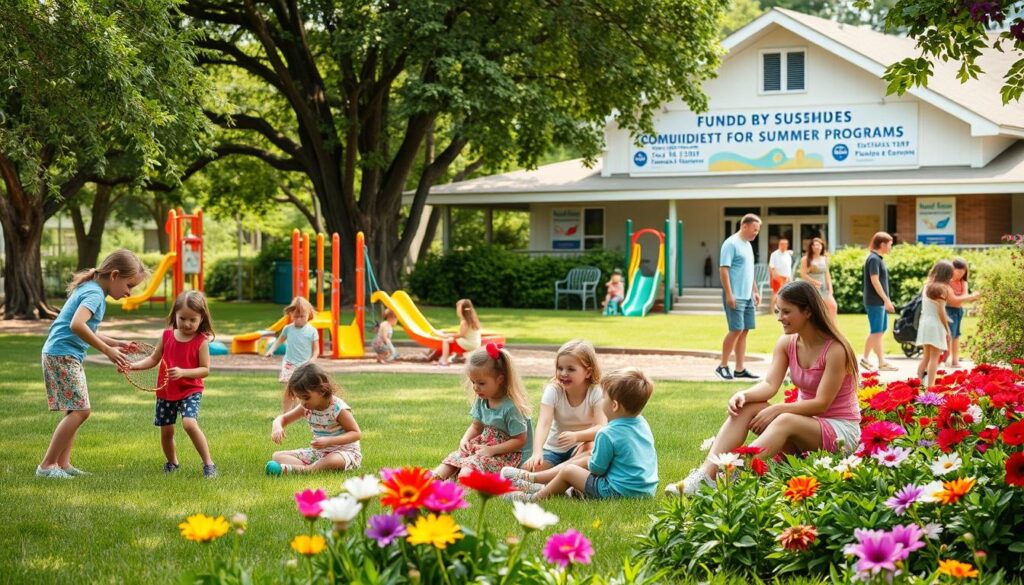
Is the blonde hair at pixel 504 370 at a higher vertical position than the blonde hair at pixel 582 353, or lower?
lower

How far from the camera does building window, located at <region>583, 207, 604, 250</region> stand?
37.1 meters

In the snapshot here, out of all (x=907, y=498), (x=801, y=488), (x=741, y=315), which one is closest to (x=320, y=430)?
(x=801, y=488)

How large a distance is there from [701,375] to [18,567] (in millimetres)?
10897

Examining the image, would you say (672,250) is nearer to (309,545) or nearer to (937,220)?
(937,220)

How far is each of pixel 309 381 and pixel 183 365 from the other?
89cm

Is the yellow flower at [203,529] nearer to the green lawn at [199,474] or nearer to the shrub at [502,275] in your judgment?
the green lawn at [199,474]

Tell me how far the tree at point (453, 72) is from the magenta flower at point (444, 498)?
64.6 ft

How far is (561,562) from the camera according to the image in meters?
3.26

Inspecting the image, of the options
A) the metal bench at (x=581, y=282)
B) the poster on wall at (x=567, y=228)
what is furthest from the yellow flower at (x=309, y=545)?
the poster on wall at (x=567, y=228)

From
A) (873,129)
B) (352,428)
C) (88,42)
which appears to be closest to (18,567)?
(352,428)

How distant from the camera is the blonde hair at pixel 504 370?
736 centimetres

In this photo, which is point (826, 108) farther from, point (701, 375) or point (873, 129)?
point (701, 375)

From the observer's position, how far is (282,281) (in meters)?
37.5

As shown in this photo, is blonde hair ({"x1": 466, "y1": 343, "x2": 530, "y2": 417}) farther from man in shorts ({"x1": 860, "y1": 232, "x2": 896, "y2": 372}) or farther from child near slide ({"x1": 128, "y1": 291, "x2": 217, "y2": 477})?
man in shorts ({"x1": 860, "y1": 232, "x2": 896, "y2": 372})
